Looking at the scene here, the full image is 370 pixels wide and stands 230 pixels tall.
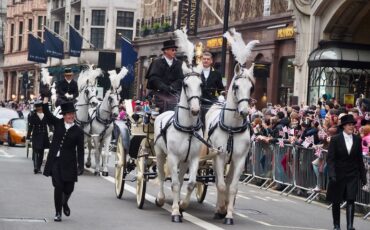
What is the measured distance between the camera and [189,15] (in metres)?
44.4

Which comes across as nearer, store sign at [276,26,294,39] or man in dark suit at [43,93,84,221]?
man in dark suit at [43,93,84,221]

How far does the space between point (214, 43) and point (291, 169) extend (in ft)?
77.2

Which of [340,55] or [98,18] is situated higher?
[98,18]

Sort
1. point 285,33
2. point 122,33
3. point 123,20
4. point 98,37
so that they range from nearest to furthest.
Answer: point 285,33 < point 122,33 < point 123,20 < point 98,37

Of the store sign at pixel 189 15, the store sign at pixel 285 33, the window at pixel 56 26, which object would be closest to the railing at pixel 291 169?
the store sign at pixel 285 33

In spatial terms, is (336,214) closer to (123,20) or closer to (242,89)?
(242,89)

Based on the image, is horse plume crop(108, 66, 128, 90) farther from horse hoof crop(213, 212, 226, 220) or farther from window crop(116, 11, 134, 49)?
window crop(116, 11, 134, 49)

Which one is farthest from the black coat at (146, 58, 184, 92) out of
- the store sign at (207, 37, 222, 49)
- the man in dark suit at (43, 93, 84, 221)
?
the store sign at (207, 37, 222, 49)

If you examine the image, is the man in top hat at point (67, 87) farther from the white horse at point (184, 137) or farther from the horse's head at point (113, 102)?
the white horse at point (184, 137)

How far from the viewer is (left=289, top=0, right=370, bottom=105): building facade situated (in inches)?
1315

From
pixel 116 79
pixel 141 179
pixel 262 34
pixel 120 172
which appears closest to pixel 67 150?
pixel 141 179

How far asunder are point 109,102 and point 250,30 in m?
18.5

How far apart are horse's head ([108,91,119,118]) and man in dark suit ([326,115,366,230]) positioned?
890cm

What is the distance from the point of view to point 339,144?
14.3 meters
